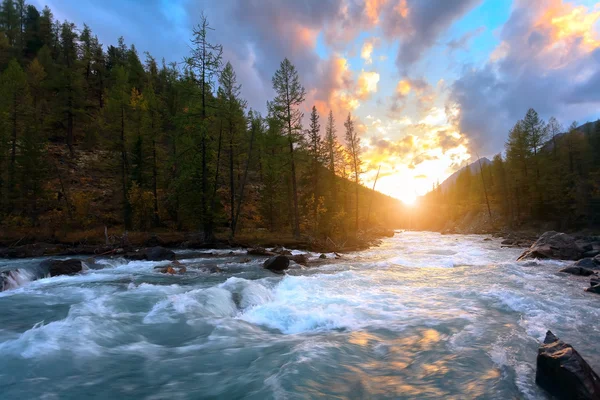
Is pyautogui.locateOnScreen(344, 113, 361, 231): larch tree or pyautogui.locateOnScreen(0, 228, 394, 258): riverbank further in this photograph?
pyautogui.locateOnScreen(344, 113, 361, 231): larch tree

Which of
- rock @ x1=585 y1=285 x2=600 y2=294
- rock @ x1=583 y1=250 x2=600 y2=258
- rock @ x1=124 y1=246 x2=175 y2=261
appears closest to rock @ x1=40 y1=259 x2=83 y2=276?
rock @ x1=124 y1=246 x2=175 y2=261

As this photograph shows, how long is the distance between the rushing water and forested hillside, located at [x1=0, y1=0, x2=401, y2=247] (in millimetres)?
15447

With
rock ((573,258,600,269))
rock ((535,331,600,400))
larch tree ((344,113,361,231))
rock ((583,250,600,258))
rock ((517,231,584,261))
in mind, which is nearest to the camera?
rock ((535,331,600,400))

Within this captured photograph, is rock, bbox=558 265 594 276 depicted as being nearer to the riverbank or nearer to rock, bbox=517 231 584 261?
rock, bbox=517 231 584 261

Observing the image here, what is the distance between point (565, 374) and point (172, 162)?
2599 cm

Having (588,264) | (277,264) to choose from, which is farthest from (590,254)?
(277,264)

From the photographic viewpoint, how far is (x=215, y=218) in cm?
2561

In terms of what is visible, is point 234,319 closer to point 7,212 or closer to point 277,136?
point 277,136

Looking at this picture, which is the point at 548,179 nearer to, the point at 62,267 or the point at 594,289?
the point at 594,289

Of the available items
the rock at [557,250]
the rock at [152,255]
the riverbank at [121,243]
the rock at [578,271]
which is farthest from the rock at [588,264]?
the rock at [152,255]

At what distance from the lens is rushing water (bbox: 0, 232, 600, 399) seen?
498cm

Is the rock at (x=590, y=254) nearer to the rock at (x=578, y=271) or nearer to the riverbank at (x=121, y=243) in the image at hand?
the rock at (x=578, y=271)

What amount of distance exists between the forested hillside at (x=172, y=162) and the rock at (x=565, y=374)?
74.6ft

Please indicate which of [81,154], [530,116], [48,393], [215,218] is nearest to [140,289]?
[48,393]
